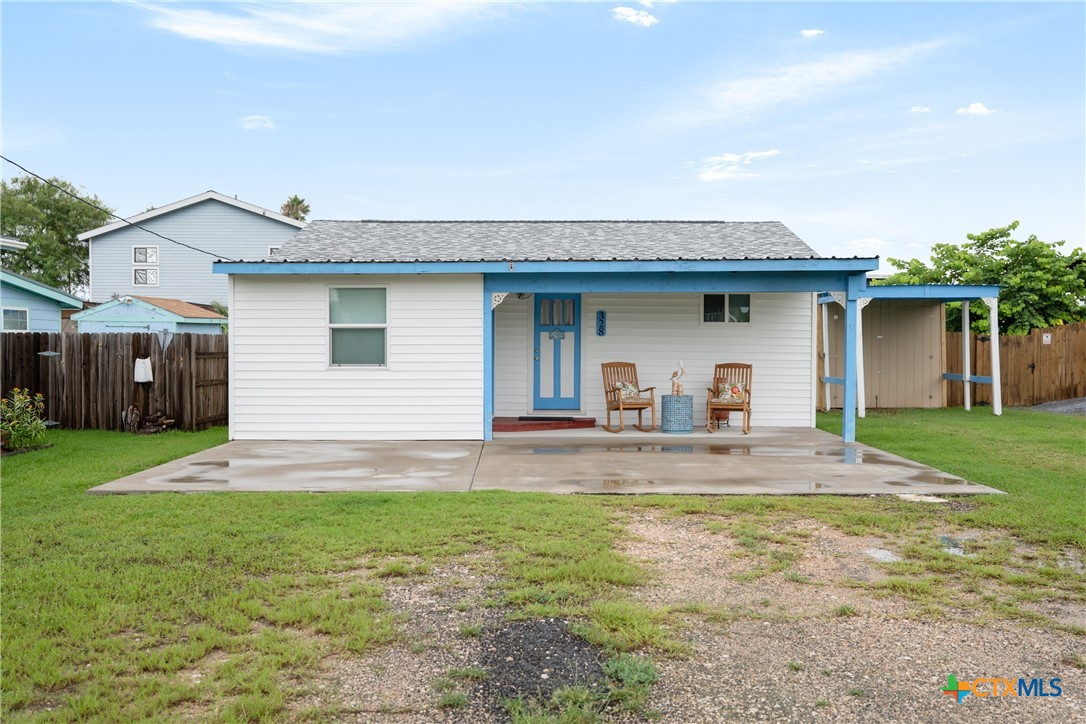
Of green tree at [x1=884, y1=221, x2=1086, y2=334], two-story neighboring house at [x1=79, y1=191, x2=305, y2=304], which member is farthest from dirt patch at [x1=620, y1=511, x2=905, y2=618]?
two-story neighboring house at [x1=79, y1=191, x2=305, y2=304]

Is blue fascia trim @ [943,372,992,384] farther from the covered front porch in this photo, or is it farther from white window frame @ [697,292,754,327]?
white window frame @ [697,292,754,327]

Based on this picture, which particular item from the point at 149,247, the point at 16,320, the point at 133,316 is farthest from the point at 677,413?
the point at 149,247

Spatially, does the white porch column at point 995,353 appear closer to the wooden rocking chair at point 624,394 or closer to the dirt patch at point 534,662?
the wooden rocking chair at point 624,394

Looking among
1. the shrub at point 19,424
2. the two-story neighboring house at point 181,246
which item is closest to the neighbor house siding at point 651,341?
the shrub at point 19,424

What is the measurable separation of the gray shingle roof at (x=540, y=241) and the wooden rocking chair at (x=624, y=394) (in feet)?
5.78

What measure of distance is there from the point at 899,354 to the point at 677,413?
689cm

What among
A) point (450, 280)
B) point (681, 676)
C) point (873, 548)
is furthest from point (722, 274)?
point (681, 676)

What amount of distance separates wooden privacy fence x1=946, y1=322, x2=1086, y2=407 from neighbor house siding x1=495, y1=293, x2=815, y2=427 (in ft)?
19.8

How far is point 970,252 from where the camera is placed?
21266 mm

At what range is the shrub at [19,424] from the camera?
8469 mm

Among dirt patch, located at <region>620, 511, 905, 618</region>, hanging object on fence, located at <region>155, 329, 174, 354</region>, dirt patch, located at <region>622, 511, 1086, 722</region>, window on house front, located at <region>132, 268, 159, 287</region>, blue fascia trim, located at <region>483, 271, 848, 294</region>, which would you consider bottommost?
dirt patch, located at <region>622, 511, 1086, 722</region>

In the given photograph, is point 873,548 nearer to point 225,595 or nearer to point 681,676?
point 681,676

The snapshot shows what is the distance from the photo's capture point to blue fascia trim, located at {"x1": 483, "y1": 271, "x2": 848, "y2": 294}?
9.57 metres

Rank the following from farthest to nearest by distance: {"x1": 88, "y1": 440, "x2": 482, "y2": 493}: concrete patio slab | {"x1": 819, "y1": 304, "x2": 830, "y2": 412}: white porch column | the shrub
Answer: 1. {"x1": 819, "y1": 304, "x2": 830, "y2": 412}: white porch column
2. the shrub
3. {"x1": 88, "y1": 440, "x2": 482, "y2": 493}: concrete patio slab
